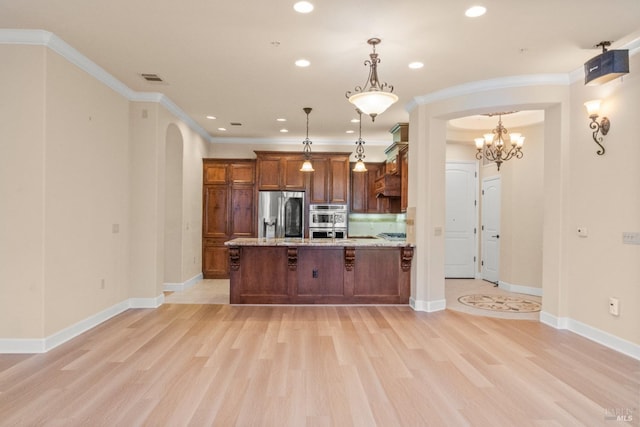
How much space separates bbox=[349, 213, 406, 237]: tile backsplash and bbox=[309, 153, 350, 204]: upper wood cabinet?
82 centimetres

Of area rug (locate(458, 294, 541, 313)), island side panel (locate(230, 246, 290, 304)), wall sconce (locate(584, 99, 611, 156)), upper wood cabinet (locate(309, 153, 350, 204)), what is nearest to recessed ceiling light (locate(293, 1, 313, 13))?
wall sconce (locate(584, 99, 611, 156))

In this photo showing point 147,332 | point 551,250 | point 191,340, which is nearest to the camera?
point 191,340

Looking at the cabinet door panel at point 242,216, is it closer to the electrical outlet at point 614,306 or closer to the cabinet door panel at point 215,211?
the cabinet door panel at point 215,211

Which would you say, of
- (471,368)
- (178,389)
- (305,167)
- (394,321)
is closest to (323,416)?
(178,389)

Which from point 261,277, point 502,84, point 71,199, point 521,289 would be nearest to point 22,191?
point 71,199

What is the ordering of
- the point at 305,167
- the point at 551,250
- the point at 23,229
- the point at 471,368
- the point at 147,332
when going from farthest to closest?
the point at 305,167 → the point at 551,250 → the point at 147,332 → the point at 23,229 → the point at 471,368

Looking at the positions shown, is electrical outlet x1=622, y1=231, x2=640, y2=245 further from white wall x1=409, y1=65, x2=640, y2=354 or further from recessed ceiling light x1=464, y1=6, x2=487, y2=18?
recessed ceiling light x1=464, y1=6, x2=487, y2=18

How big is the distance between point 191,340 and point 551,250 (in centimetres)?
424

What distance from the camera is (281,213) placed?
24.4ft

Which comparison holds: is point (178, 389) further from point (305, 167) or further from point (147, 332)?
point (305, 167)

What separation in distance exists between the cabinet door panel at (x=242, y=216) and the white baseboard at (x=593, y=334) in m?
5.20

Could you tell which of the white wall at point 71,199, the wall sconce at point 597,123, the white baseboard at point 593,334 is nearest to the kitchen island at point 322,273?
the white wall at point 71,199

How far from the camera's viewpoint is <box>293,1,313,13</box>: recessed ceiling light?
2814 millimetres

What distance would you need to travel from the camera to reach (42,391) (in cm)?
264
